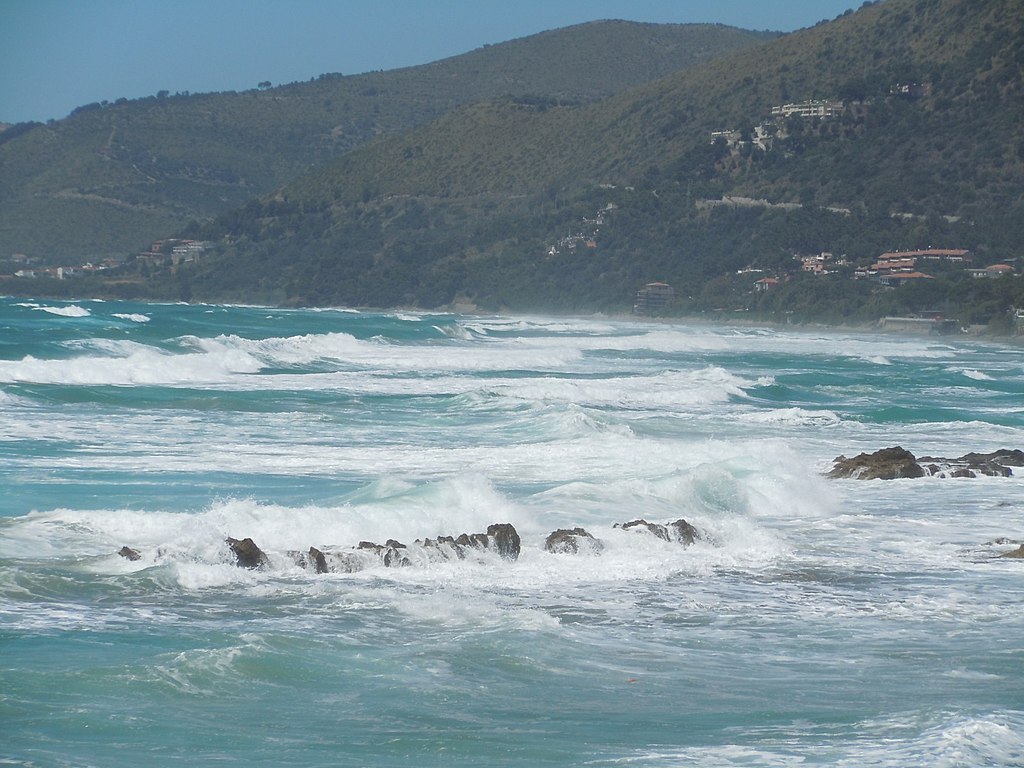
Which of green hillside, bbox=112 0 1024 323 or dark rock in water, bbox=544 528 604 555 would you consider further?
green hillside, bbox=112 0 1024 323

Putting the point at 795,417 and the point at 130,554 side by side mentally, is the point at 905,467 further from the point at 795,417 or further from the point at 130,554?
the point at 130,554

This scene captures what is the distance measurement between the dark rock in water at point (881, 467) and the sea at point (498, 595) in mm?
269

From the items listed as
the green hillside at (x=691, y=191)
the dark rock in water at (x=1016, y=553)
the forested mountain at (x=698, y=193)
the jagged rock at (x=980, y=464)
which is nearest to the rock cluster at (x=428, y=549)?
the dark rock in water at (x=1016, y=553)

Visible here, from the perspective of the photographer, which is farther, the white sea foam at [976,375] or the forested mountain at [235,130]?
the forested mountain at [235,130]

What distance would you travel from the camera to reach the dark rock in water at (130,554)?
12.2m

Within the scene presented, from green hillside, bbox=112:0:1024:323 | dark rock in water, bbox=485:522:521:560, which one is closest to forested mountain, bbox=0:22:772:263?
green hillside, bbox=112:0:1024:323

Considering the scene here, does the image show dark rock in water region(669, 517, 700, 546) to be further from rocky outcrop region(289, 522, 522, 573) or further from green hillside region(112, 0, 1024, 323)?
green hillside region(112, 0, 1024, 323)

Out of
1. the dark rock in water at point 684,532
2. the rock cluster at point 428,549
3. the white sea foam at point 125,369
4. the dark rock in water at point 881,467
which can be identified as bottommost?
the white sea foam at point 125,369

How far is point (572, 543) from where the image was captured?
529 inches

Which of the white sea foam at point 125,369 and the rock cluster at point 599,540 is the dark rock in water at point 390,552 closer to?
the rock cluster at point 599,540

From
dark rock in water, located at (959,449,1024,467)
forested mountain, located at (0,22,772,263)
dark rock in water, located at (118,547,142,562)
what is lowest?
dark rock in water, located at (959,449,1024,467)

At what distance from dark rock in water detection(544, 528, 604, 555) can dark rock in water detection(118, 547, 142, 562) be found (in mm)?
3558

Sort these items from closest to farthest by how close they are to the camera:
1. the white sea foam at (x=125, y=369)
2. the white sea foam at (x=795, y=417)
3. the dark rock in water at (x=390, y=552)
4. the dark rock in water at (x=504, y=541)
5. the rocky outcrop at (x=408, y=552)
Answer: the rocky outcrop at (x=408, y=552)
the dark rock in water at (x=390, y=552)
the dark rock in water at (x=504, y=541)
the white sea foam at (x=795, y=417)
the white sea foam at (x=125, y=369)

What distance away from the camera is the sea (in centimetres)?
828
